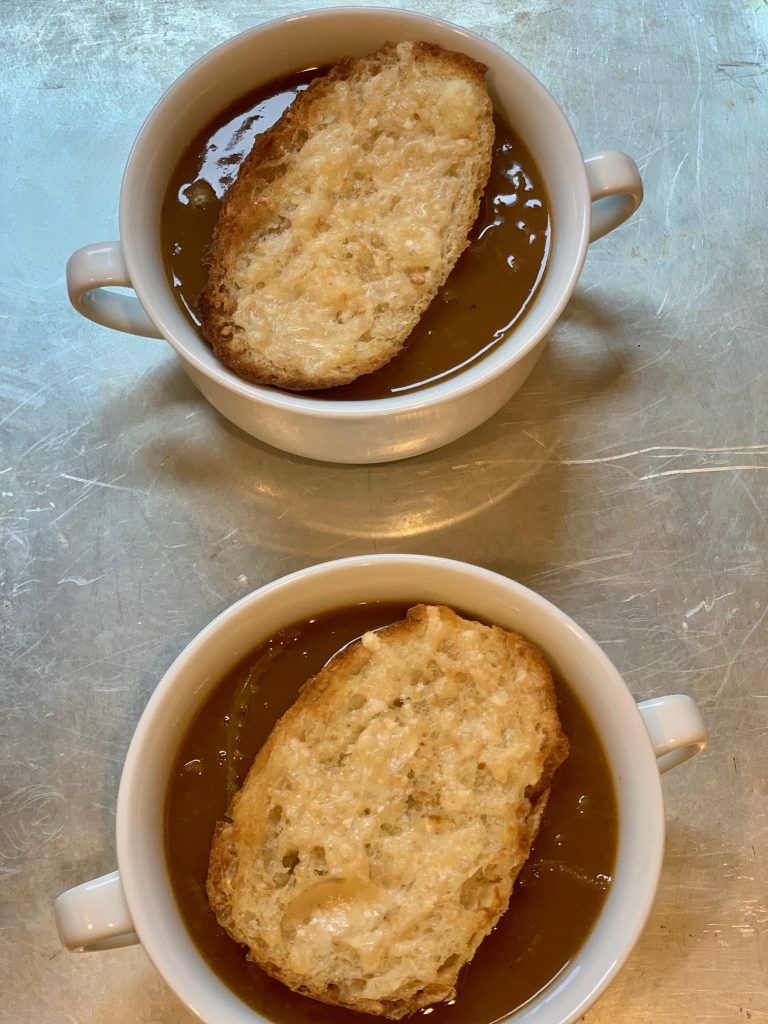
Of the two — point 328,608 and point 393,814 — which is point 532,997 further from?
point 328,608

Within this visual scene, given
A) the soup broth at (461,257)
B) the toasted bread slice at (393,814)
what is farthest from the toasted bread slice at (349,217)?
the toasted bread slice at (393,814)

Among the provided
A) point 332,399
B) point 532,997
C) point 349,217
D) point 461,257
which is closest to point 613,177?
point 461,257

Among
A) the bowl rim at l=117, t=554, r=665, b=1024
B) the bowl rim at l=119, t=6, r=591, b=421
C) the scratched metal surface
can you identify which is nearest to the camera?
the bowl rim at l=117, t=554, r=665, b=1024

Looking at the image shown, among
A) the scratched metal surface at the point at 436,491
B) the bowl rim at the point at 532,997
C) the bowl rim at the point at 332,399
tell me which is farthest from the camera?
the scratched metal surface at the point at 436,491

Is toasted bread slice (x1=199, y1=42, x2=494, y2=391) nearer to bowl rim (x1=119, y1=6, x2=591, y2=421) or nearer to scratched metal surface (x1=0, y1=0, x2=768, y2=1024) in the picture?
bowl rim (x1=119, y1=6, x2=591, y2=421)

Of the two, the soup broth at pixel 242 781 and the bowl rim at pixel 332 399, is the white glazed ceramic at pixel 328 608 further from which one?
the bowl rim at pixel 332 399

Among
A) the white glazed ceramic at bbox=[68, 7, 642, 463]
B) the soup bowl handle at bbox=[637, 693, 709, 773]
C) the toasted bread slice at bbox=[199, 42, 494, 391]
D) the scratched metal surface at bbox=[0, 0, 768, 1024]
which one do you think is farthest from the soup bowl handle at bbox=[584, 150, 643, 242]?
the soup bowl handle at bbox=[637, 693, 709, 773]
